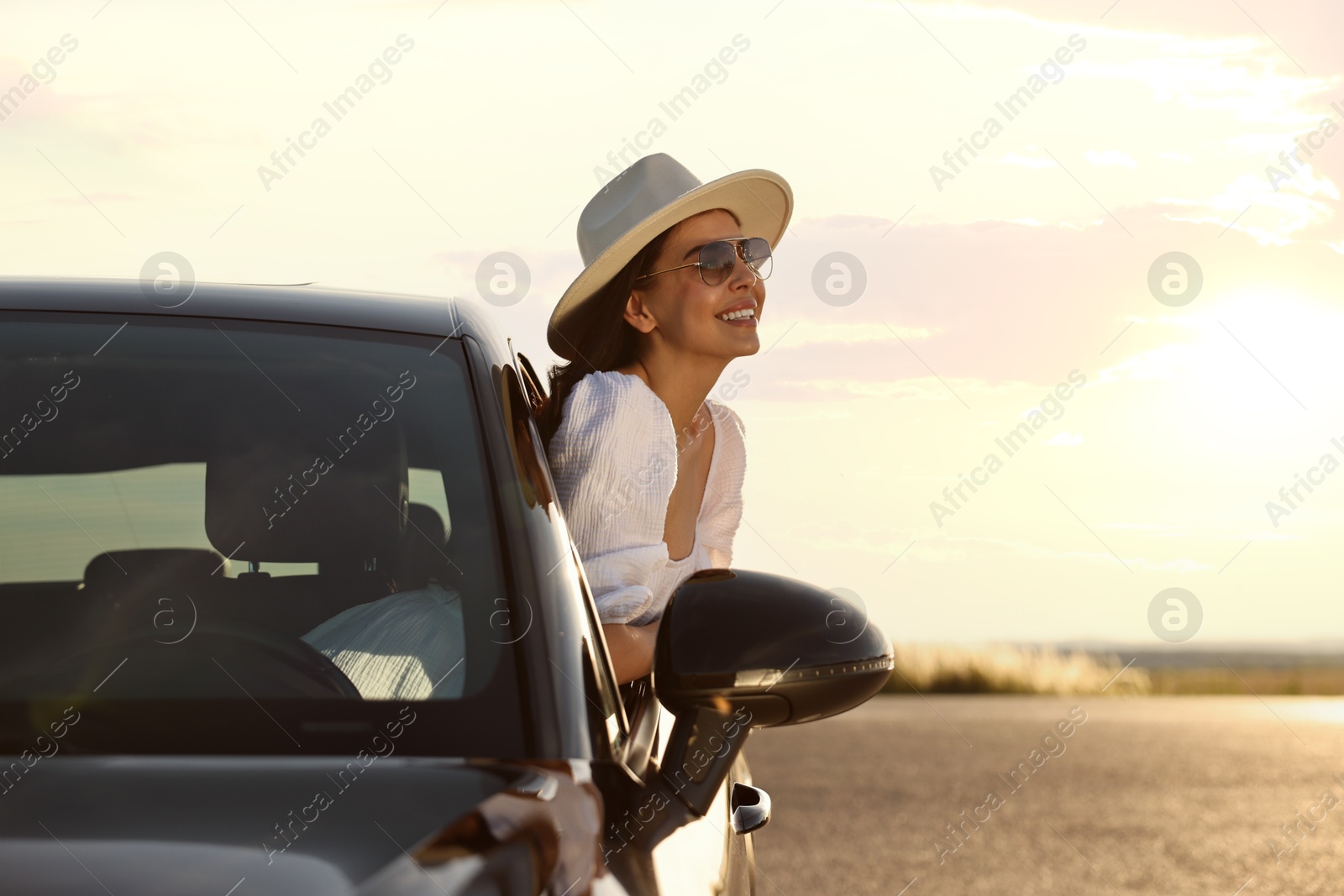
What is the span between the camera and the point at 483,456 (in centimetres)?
195

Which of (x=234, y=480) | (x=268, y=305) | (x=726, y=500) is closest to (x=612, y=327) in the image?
(x=726, y=500)

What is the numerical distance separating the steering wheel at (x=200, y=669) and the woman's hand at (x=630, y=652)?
27.9 inches

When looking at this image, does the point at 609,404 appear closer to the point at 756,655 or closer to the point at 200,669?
the point at 756,655

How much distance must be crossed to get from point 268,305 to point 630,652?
0.84 m

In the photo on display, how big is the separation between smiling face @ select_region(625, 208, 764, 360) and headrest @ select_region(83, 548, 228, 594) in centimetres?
201

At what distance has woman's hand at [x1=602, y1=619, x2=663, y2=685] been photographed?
8.11 ft

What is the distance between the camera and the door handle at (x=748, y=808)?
8.71 feet

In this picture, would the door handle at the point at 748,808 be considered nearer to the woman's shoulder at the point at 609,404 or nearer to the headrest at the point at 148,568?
the woman's shoulder at the point at 609,404

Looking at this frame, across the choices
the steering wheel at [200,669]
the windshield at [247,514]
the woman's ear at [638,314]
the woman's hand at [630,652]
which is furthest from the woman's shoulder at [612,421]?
the steering wheel at [200,669]

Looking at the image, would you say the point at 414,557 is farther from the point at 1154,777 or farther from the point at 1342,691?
the point at 1342,691

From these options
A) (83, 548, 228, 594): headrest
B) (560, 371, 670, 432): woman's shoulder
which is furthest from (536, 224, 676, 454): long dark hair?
(83, 548, 228, 594): headrest

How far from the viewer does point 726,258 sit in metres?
3.96

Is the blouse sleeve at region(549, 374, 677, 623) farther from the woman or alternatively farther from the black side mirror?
the black side mirror

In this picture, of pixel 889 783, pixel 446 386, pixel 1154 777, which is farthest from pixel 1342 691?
pixel 446 386
